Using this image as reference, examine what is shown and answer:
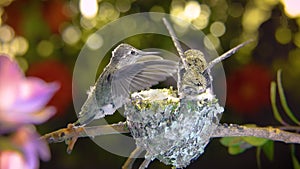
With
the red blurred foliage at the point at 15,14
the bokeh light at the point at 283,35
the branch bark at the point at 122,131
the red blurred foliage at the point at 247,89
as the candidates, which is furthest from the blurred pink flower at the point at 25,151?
the bokeh light at the point at 283,35

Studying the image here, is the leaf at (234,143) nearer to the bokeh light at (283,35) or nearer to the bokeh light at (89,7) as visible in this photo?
the bokeh light at (89,7)

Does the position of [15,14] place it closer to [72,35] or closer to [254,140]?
[72,35]

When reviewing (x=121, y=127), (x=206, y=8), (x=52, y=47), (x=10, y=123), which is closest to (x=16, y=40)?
(x=52, y=47)

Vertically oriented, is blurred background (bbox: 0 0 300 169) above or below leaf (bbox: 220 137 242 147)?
above

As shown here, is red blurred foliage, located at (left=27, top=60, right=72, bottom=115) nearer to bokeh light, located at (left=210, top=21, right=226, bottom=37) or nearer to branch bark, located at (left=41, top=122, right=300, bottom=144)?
bokeh light, located at (left=210, top=21, right=226, bottom=37)

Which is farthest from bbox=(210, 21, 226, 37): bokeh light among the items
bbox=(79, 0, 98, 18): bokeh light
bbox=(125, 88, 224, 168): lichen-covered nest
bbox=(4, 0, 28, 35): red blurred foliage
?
bbox=(125, 88, 224, 168): lichen-covered nest
